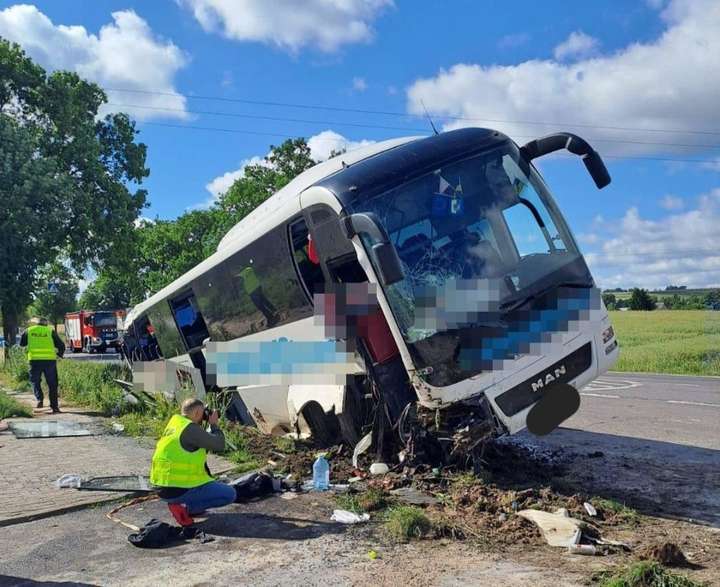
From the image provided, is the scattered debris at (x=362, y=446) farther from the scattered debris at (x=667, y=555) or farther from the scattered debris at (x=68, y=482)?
the scattered debris at (x=667, y=555)

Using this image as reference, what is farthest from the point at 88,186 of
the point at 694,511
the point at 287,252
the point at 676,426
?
the point at 694,511

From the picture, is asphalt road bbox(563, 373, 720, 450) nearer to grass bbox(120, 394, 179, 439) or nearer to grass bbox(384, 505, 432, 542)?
grass bbox(384, 505, 432, 542)

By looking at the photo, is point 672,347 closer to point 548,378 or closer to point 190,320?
point 190,320

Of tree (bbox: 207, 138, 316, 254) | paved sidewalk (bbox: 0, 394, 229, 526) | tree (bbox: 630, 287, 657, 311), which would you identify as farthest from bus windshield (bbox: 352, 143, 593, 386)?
tree (bbox: 630, 287, 657, 311)

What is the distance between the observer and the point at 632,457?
7.88 metres

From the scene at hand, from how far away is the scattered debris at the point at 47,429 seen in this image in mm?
9820

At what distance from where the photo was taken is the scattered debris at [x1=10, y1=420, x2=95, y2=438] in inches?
387

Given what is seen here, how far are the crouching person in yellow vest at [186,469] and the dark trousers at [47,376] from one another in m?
7.71

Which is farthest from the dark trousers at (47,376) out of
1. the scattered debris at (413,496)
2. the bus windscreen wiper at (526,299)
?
the bus windscreen wiper at (526,299)

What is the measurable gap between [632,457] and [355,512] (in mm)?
3694

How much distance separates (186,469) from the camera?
562cm

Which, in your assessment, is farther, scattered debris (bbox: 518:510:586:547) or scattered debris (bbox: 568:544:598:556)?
scattered debris (bbox: 518:510:586:547)

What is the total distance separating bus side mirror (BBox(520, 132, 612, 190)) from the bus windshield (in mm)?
210

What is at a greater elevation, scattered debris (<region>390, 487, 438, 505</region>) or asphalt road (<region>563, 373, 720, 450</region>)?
scattered debris (<region>390, 487, 438, 505</region>)
